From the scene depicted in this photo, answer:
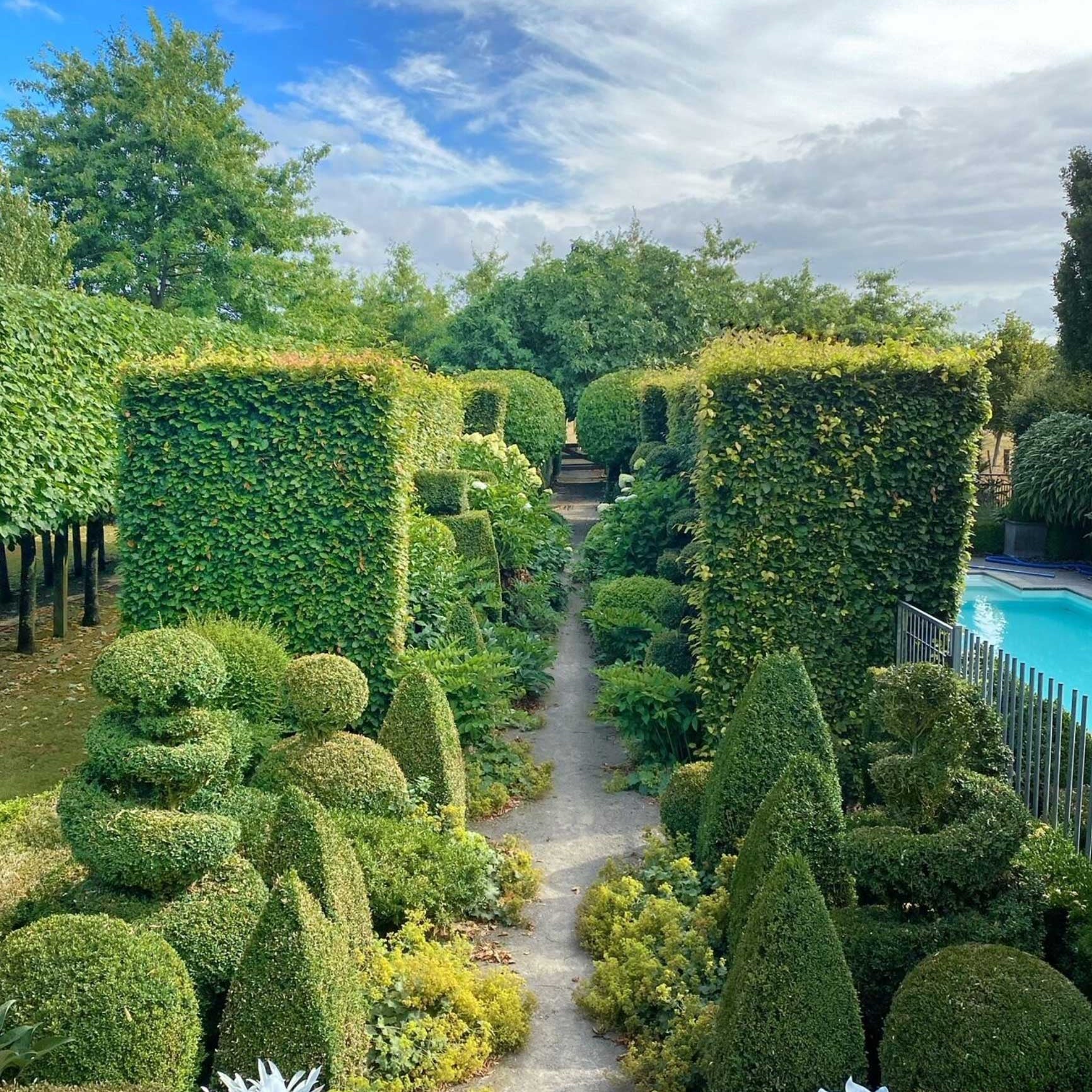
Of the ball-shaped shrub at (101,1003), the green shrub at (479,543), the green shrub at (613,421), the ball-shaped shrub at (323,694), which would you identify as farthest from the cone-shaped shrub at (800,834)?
the green shrub at (613,421)

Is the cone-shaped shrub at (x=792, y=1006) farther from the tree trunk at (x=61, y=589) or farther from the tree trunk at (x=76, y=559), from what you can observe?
the tree trunk at (x=76, y=559)

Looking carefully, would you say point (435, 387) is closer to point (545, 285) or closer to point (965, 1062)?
point (965, 1062)

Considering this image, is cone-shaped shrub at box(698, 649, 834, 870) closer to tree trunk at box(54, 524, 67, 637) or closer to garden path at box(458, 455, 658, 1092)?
garden path at box(458, 455, 658, 1092)

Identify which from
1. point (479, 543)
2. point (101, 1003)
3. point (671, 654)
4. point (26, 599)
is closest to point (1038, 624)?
point (671, 654)

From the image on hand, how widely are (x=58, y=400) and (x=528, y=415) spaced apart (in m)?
15.5

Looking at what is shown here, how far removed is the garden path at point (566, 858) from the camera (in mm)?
5020

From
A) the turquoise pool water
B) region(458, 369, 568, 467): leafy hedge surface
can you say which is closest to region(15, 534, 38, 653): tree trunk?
the turquoise pool water

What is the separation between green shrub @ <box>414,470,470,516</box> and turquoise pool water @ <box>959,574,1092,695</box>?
756 centimetres

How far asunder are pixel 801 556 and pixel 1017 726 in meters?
2.43

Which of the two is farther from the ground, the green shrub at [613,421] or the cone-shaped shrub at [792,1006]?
the green shrub at [613,421]

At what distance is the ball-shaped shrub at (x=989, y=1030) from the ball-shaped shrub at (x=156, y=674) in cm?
383

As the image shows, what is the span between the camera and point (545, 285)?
33.1 metres

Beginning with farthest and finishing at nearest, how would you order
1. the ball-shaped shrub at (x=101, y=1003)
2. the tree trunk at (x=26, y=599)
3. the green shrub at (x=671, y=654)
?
the tree trunk at (x=26, y=599) < the green shrub at (x=671, y=654) < the ball-shaped shrub at (x=101, y=1003)

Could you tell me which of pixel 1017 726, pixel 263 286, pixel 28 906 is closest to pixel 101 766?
pixel 28 906
